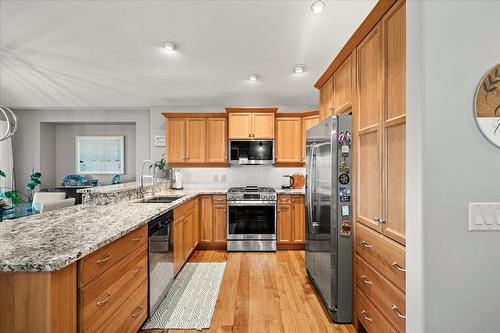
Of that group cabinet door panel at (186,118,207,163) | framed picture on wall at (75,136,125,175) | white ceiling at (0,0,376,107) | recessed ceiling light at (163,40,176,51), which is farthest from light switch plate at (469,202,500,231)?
framed picture on wall at (75,136,125,175)

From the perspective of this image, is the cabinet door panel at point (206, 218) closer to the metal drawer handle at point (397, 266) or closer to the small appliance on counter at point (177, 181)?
the small appliance on counter at point (177, 181)

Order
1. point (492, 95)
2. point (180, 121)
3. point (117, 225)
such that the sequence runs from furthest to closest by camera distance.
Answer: point (180, 121) < point (117, 225) < point (492, 95)

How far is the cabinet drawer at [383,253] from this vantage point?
4.76ft

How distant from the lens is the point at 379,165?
5.62 feet

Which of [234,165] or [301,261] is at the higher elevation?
[234,165]

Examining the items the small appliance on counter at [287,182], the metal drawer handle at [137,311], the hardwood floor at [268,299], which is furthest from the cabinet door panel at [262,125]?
the metal drawer handle at [137,311]

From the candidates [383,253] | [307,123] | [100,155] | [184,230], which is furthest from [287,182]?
[100,155]

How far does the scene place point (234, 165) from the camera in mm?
4895

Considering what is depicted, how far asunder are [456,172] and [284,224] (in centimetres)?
316

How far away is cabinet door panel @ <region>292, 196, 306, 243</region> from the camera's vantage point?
4.12 m

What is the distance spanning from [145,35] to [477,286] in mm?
3113

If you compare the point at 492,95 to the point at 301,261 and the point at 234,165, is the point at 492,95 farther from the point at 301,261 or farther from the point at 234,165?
the point at 234,165

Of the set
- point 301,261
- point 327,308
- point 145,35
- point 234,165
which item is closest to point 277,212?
point 301,261

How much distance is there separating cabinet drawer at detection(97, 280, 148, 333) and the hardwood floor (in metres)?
0.30
